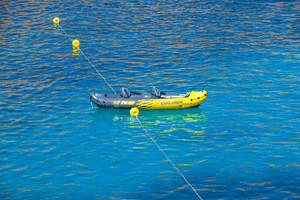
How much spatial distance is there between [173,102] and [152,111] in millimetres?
1802

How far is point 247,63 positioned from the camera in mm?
45188

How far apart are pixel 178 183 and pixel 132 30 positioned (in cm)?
3433

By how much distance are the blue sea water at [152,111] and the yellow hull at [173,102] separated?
59 cm

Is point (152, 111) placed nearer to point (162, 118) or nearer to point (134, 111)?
point (162, 118)

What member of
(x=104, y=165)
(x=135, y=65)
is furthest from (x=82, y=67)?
(x=104, y=165)

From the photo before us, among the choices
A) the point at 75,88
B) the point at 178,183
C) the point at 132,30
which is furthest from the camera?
the point at 132,30

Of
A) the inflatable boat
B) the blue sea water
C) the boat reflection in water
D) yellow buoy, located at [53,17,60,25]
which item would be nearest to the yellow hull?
the inflatable boat

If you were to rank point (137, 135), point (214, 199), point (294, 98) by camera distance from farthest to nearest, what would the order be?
point (294, 98)
point (137, 135)
point (214, 199)

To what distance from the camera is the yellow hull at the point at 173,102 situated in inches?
1357

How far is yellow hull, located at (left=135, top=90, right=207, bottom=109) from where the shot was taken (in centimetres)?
3447

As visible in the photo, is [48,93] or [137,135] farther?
[48,93]

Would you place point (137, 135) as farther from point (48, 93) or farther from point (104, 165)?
point (48, 93)

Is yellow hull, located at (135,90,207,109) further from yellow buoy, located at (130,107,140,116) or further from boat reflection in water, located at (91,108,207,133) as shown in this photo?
yellow buoy, located at (130,107,140,116)

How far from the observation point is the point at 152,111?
35.0 metres
